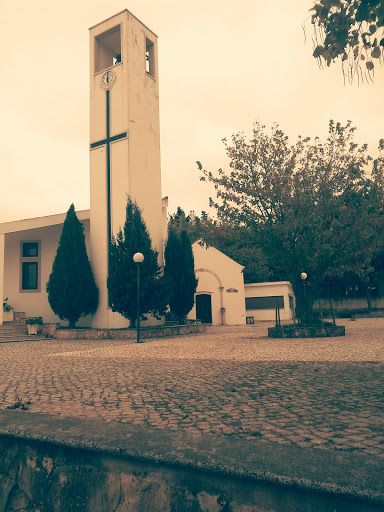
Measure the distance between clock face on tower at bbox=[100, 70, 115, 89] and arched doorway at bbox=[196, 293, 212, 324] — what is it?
54.6ft

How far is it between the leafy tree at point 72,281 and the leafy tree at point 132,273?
1.56 m

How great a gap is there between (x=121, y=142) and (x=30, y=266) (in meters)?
9.91

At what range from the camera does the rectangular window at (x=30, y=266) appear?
2498 centimetres

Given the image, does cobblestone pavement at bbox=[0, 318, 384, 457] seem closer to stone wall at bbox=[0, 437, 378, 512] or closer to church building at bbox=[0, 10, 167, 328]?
stone wall at bbox=[0, 437, 378, 512]

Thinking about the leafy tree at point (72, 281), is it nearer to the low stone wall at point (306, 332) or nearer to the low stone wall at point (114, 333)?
the low stone wall at point (114, 333)

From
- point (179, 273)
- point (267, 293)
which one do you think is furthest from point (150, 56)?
point (267, 293)

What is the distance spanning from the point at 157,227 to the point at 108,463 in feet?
65.4

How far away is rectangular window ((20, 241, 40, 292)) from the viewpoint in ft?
82.0

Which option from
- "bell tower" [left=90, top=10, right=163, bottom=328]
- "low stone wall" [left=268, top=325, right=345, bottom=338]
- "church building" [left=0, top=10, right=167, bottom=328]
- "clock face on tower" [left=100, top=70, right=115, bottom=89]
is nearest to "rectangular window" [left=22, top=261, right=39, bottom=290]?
"church building" [left=0, top=10, right=167, bottom=328]

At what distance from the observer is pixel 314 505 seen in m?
1.77

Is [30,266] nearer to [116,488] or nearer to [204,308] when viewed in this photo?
[204,308]

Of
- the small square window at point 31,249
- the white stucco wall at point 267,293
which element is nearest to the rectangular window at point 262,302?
the white stucco wall at point 267,293

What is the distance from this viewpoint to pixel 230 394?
18.1 feet

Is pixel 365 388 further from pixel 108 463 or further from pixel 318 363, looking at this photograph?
pixel 108 463
